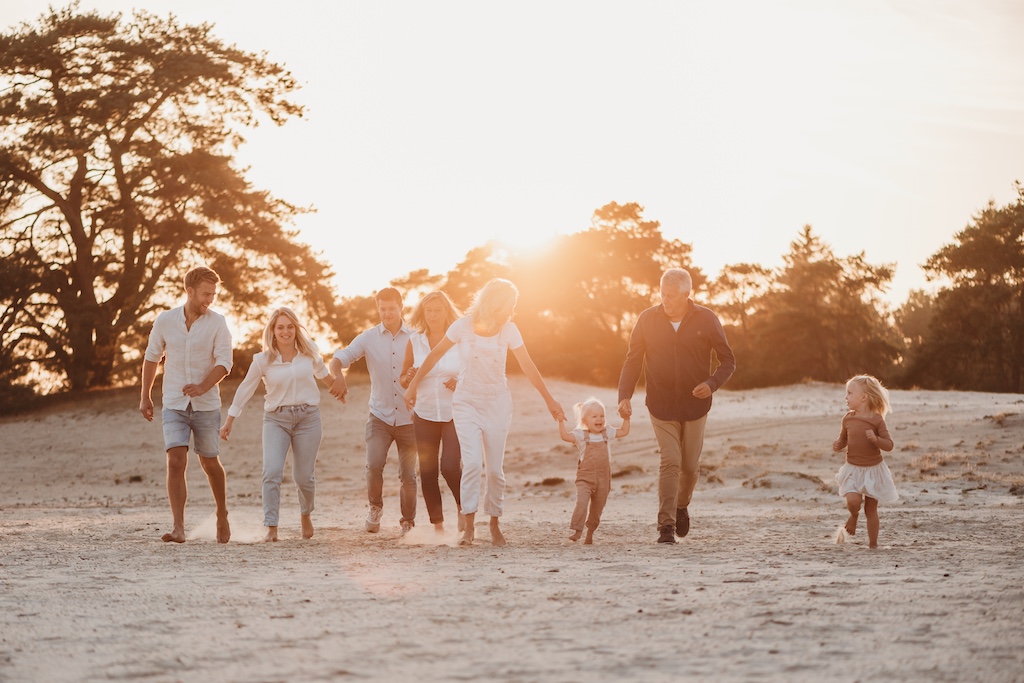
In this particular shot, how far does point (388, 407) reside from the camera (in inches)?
389

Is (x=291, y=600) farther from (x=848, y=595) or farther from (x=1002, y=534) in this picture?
(x=1002, y=534)

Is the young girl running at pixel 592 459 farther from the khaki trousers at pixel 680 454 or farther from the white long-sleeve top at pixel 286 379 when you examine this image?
the white long-sleeve top at pixel 286 379

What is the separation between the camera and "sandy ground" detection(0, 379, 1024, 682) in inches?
168

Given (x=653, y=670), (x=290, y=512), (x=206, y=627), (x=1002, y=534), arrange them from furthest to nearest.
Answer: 1. (x=290, y=512)
2. (x=1002, y=534)
3. (x=206, y=627)
4. (x=653, y=670)

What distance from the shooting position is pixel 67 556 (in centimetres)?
809

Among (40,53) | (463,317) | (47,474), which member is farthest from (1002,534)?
(40,53)

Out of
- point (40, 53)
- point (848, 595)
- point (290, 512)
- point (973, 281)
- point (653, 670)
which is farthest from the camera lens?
point (973, 281)

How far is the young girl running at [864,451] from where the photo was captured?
8.24 metres

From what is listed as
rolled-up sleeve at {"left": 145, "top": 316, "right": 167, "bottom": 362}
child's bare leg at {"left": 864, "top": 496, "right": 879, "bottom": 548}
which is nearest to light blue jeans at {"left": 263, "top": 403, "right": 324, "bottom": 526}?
rolled-up sleeve at {"left": 145, "top": 316, "right": 167, "bottom": 362}

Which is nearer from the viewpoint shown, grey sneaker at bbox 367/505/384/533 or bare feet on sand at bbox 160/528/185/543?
bare feet on sand at bbox 160/528/185/543

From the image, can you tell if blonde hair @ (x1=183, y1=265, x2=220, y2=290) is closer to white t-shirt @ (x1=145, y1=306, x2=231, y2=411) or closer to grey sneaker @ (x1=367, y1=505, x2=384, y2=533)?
white t-shirt @ (x1=145, y1=306, x2=231, y2=411)

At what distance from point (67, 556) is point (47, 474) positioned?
16.1m

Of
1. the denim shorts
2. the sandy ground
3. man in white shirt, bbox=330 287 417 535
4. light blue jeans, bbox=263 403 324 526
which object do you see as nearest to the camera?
the sandy ground

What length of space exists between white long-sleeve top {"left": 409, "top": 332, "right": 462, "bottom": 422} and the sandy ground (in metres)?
1.06
